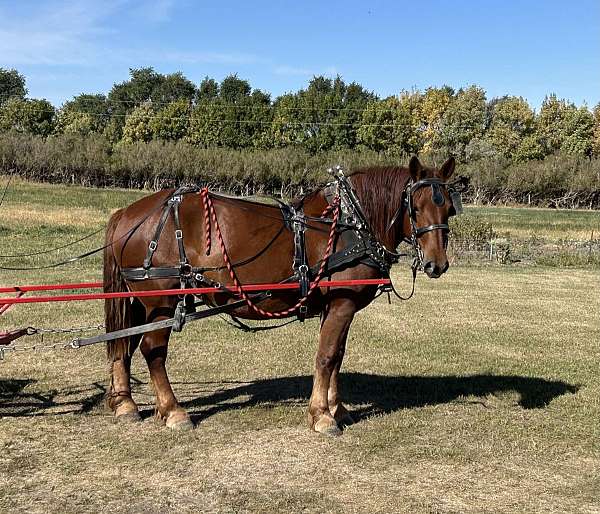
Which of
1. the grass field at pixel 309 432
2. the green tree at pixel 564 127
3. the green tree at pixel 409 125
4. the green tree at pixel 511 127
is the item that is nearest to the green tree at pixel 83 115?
the green tree at pixel 409 125

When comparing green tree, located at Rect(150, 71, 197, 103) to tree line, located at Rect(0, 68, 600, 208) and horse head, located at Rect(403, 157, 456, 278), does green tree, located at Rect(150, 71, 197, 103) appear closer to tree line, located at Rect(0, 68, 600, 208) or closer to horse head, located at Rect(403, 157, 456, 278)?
tree line, located at Rect(0, 68, 600, 208)

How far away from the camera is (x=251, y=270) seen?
609 cm

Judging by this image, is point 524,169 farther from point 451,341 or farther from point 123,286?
point 123,286

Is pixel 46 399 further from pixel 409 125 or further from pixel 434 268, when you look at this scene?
pixel 409 125

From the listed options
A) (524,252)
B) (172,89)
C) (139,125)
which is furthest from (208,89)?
(524,252)

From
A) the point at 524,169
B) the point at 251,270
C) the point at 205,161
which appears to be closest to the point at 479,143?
the point at 524,169

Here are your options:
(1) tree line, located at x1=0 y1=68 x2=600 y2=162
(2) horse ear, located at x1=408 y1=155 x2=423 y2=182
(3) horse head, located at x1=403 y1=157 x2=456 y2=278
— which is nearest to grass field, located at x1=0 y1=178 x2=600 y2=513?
(3) horse head, located at x1=403 y1=157 x2=456 y2=278

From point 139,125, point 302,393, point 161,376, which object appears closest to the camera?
point 161,376

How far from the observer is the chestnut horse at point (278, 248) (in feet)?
19.8

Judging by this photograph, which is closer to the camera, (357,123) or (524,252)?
(524,252)

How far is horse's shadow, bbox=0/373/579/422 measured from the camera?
689 cm

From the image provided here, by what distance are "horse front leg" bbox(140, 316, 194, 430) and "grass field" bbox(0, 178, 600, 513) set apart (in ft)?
0.49

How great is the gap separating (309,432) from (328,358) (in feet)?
2.44

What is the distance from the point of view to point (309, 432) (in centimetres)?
623
